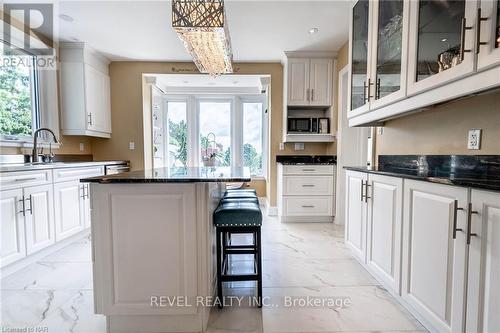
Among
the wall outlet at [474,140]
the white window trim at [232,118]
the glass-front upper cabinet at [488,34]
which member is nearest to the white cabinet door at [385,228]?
the wall outlet at [474,140]

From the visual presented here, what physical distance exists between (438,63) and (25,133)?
4.14 metres

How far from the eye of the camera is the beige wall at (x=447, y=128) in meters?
1.44

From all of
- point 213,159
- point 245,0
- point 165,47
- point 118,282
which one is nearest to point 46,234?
point 118,282

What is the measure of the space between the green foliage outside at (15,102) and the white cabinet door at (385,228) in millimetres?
3779

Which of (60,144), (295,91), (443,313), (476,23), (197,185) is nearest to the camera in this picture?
(476,23)

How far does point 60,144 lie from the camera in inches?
136

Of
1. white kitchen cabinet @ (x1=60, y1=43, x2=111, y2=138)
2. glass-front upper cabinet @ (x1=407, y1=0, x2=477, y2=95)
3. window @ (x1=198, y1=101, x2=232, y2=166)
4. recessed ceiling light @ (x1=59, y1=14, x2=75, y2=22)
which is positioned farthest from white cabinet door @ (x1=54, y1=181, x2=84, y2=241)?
glass-front upper cabinet @ (x1=407, y1=0, x2=477, y2=95)

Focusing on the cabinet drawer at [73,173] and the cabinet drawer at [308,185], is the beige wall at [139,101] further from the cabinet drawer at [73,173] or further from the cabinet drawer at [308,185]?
the cabinet drawer at [73,173]

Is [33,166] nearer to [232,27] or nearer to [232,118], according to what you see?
[232,27]

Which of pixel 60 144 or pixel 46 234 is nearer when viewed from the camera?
pixel 46 234

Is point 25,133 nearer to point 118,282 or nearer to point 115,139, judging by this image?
point 115,139

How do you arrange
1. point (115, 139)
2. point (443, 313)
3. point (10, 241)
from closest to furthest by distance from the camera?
point (443, 313), point (10, 241), point (115, 139)

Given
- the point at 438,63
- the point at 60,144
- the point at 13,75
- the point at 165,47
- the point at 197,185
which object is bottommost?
the point at 197,185

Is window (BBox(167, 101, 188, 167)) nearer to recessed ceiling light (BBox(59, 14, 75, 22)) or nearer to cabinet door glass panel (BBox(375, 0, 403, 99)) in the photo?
recessed ceiling light (BBox(59, 14, 75, 22))
